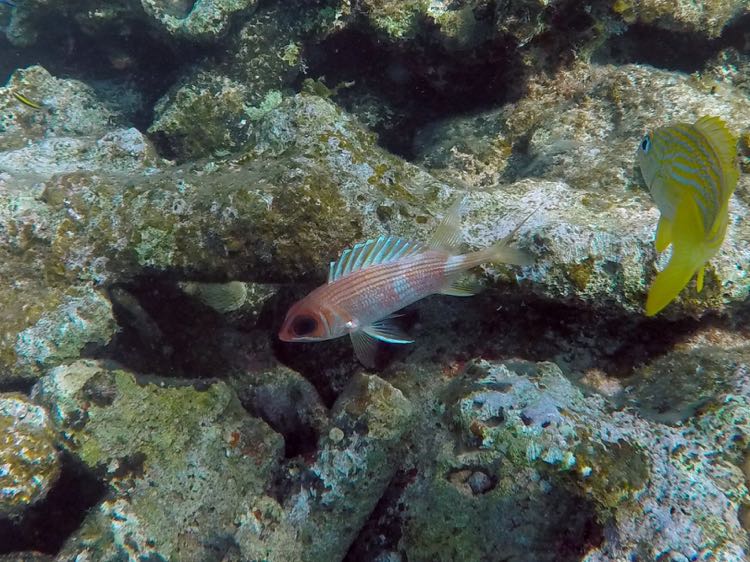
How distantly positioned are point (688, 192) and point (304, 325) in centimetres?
153

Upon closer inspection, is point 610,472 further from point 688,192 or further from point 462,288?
point 688,192

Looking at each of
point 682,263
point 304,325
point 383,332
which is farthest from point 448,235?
point 682,263

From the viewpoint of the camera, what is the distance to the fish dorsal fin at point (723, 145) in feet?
4.57

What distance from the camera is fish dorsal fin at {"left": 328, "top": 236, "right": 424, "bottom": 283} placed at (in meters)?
2.17

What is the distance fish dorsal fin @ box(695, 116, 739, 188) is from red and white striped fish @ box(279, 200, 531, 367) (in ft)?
2.69


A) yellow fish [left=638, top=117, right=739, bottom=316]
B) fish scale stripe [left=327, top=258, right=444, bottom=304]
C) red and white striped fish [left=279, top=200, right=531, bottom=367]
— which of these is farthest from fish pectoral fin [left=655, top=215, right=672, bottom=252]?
fish scale stripe [left=327, top=258, right=444, bottom=304]

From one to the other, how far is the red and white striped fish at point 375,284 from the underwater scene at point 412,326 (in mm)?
12

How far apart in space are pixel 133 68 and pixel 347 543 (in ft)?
26.0

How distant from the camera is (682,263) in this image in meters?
1.33

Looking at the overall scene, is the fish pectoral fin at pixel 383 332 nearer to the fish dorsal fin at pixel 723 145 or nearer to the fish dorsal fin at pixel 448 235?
the fish dorsal fin at pixel 448 235

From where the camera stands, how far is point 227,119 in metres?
5.85

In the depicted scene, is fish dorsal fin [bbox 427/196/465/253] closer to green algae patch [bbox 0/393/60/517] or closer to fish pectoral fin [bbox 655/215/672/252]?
fish pectoral fin [bbox 655/215/672/252]

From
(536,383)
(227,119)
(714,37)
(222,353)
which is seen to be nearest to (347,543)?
(536,383)

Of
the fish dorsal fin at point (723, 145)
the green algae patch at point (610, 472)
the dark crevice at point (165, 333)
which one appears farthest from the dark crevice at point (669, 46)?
the dark crevice at point (165, 333)
